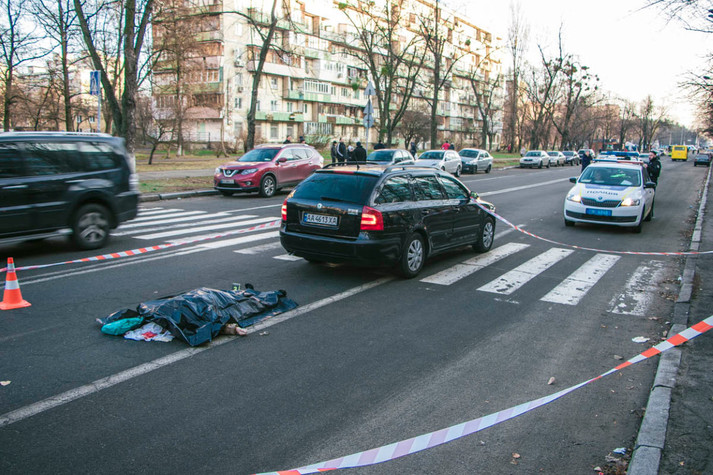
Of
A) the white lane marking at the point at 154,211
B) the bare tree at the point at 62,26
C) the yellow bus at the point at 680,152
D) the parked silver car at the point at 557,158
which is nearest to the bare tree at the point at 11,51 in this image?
the bare tree at the point at 62,26

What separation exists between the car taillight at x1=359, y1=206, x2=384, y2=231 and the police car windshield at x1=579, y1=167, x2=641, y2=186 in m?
8.78

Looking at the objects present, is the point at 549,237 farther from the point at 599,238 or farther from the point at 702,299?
the point at 702,299

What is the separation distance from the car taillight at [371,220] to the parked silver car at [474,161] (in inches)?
1226

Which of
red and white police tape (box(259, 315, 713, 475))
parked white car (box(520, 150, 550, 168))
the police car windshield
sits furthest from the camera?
parked white car (box(520, 150, 550, 168))

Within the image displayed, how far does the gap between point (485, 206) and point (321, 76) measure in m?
61.5

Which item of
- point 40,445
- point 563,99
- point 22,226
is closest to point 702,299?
point 40,445

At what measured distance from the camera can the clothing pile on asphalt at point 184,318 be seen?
5.46 metres

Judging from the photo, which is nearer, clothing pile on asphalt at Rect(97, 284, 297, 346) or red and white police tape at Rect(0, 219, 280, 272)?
clothing pile on asphalt at Rect(97, 284, 297, 346)

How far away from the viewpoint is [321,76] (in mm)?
69000

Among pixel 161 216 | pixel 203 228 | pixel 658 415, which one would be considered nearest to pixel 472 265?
pixel 658 415

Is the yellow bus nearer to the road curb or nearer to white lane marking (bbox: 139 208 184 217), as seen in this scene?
white lane marking (bbox: 139 208 184 217)

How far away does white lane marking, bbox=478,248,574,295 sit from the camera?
26.1 ft

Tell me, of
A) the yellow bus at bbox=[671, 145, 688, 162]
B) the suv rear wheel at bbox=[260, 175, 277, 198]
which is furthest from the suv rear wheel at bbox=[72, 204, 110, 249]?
the yellow bus at bbox=[671, 145, 688, 162]

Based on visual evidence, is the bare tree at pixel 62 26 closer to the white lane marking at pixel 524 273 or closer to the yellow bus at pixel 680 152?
the white lane marking at pixel 524 273
